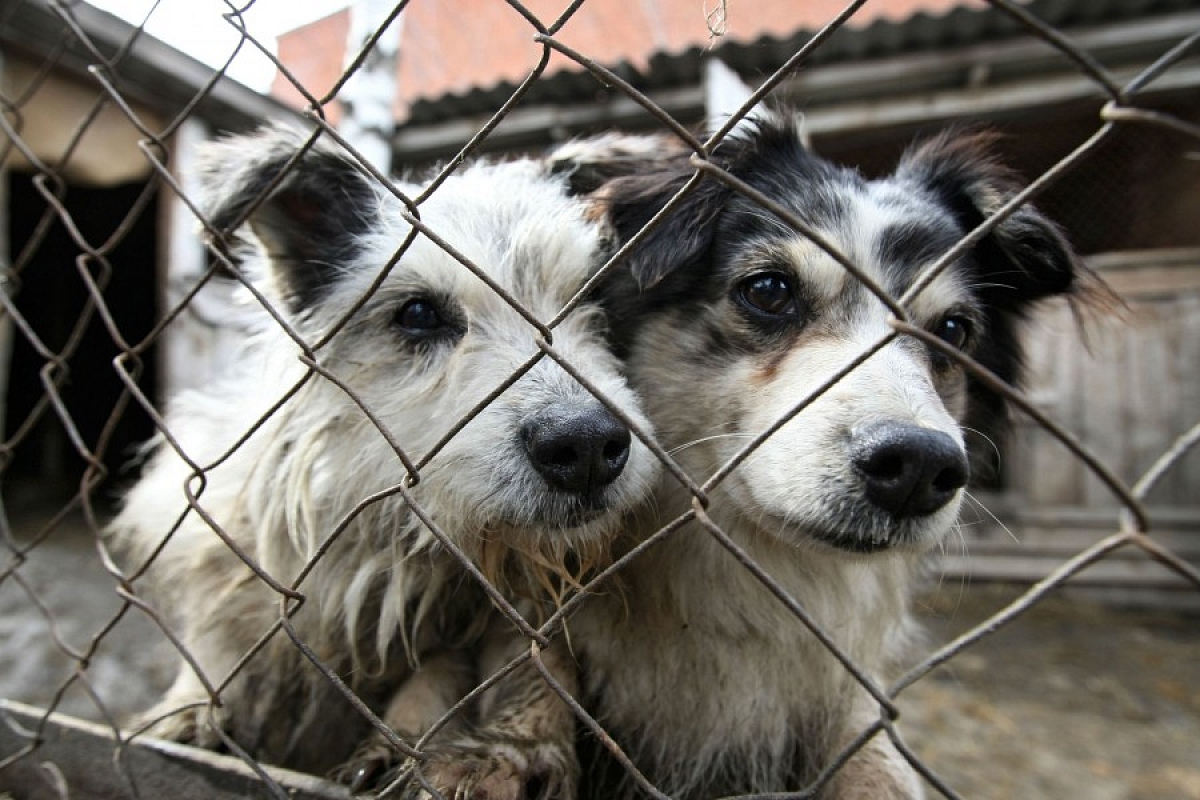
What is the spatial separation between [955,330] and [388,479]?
54.4 inches

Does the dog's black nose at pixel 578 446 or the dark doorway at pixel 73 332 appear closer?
the dog's black nose at pixel 578 446

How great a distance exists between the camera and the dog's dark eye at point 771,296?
1756 millimetres

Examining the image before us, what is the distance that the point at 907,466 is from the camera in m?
1.25

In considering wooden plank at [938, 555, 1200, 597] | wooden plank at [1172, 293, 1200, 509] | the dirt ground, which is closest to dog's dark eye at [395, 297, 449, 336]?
the dirt ground

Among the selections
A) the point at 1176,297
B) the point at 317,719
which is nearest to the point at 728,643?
the point at 317,719

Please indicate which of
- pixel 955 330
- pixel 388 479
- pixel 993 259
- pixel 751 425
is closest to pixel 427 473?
pixel 388 479

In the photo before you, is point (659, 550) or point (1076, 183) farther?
point (1076, 183)

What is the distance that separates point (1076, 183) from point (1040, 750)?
10.4ft

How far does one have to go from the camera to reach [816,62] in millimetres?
4641

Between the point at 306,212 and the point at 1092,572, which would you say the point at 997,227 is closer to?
the point at 306,212

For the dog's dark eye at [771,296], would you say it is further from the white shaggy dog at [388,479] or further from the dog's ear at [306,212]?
the dog's ear at [306,212]

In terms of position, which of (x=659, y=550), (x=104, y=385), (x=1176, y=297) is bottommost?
(x=104, y=385)

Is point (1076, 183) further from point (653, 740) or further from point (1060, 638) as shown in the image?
point (1060, 638)

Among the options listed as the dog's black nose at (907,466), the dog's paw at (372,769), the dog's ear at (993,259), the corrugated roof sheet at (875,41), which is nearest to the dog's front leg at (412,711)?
the dog's paw at (372,769)
